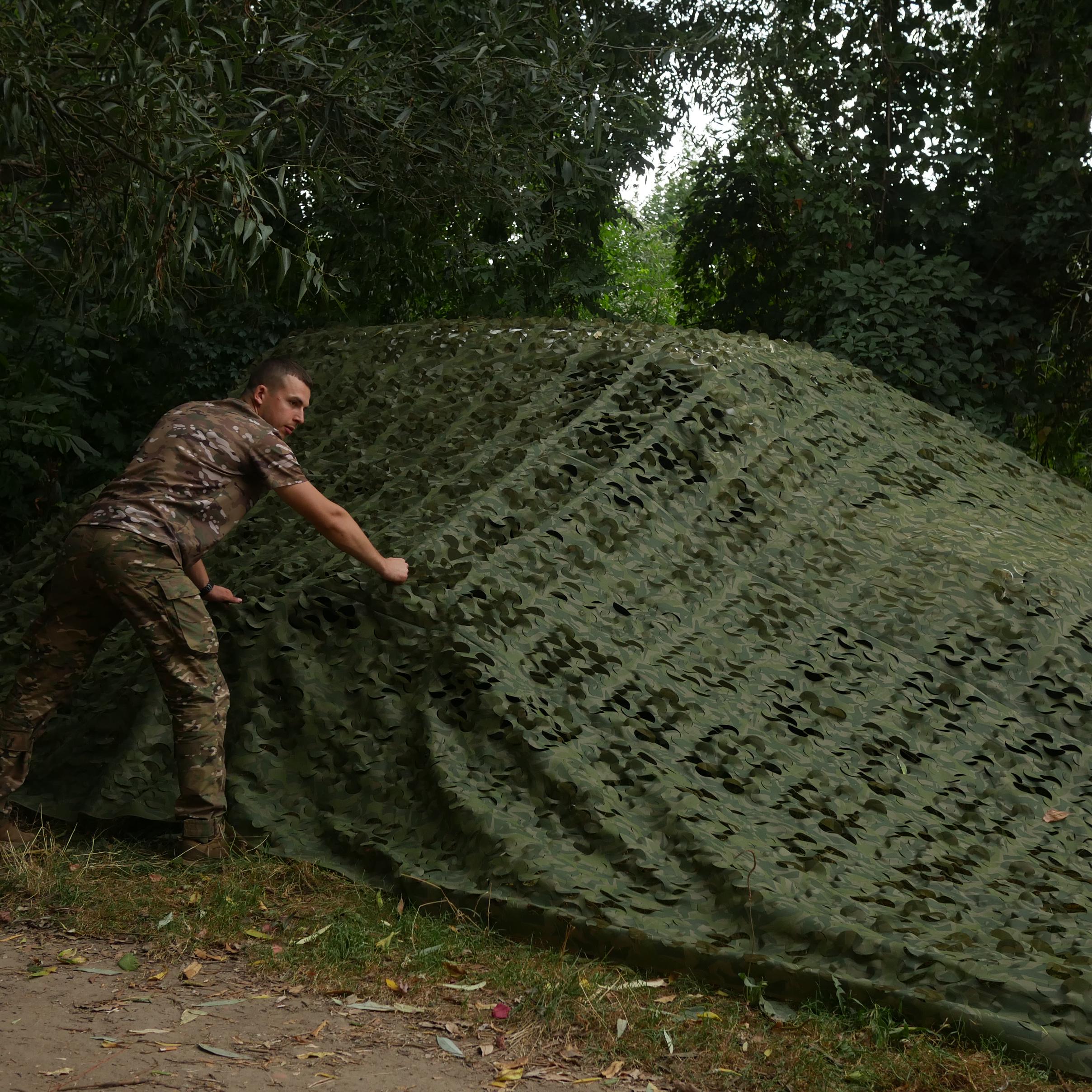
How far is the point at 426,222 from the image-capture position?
7.49m

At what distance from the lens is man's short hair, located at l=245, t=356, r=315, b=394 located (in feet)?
14.7

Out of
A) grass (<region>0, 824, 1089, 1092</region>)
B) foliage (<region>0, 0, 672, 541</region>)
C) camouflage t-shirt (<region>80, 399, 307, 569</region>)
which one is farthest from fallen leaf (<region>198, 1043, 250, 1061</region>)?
foliage (<region>0, 0, 672, 541</region>)

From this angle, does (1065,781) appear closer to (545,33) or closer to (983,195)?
(545,33)

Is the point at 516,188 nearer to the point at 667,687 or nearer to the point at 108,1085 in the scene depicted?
the point at 667,687

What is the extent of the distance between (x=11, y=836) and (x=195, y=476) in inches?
57.4

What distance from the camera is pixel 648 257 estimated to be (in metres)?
35.6

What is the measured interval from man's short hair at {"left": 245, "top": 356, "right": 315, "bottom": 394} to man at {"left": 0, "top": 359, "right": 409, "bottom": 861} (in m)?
0.16

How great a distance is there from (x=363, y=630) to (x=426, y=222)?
347 centimetres

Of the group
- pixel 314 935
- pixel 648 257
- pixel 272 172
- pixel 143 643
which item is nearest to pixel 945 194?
pixel 272 172

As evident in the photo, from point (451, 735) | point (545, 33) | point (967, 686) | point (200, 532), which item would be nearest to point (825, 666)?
point (967, 686)

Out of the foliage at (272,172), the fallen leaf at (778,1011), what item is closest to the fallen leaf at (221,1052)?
the fallen leaf at (778,1011)

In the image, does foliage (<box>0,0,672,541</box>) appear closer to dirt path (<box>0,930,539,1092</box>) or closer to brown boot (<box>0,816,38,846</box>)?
brown boot (<box>0,816,38,846</box>)

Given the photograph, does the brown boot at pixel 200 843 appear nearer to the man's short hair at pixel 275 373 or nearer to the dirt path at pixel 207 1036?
the dirt path at pixel 207 1036

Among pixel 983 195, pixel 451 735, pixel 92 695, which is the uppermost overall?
pixel 983 195
